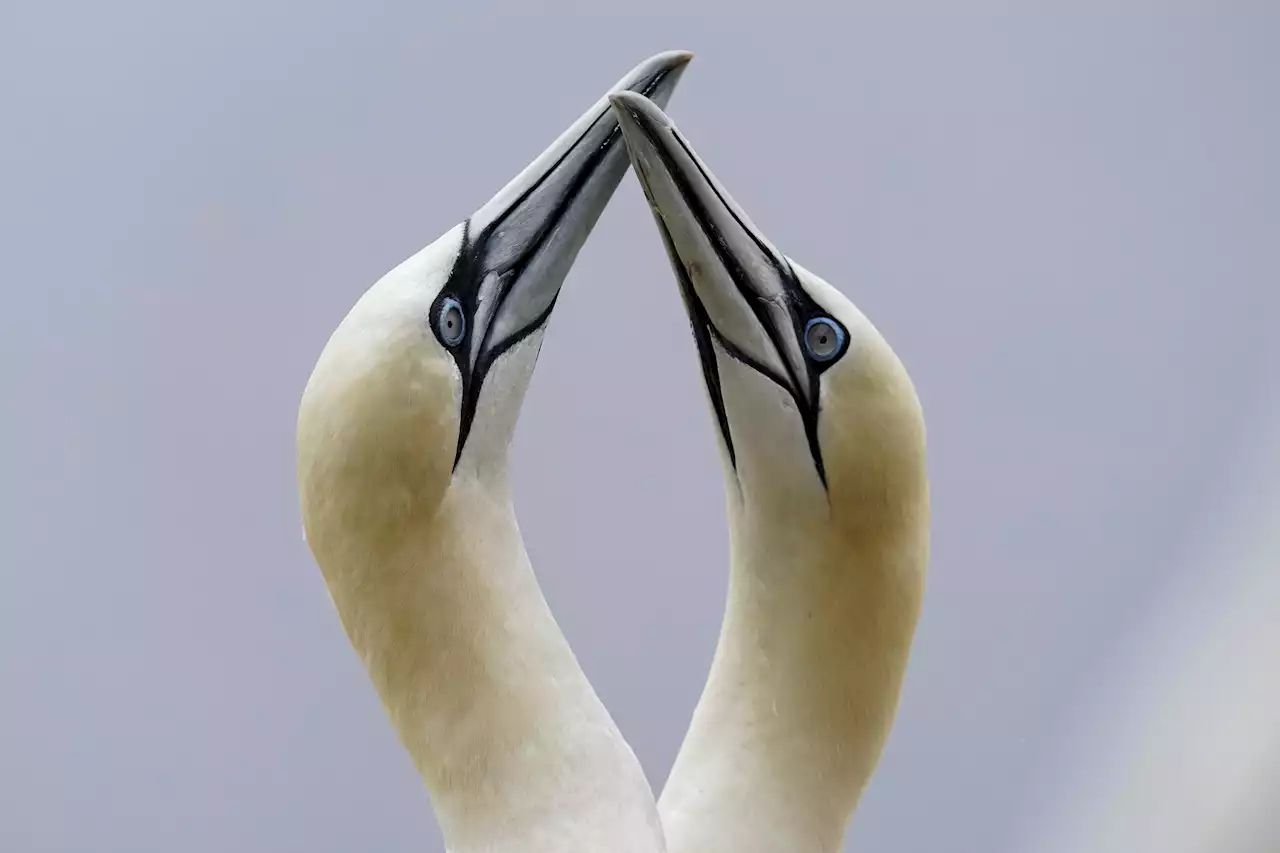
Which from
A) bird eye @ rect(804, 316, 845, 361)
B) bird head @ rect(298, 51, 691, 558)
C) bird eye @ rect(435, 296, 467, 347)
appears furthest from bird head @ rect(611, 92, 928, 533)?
bird eye @ rect(435, 296, 467, 347)

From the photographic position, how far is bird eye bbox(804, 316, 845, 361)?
1657 mm

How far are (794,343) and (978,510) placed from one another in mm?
1239

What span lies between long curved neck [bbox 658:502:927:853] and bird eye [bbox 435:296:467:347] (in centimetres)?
50

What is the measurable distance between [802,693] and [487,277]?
73 cm

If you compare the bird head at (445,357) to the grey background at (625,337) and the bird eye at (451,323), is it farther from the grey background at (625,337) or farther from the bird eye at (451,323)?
the grey background at (625,337)

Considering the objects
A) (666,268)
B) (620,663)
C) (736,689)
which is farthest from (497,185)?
(736,689)

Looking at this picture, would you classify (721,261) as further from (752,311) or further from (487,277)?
(487,277)

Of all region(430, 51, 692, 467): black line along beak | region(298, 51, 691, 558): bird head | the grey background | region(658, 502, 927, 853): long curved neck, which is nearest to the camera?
region(298, 51, 691, 558): bird head

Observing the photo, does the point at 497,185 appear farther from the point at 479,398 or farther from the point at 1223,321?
the point at 1223,321

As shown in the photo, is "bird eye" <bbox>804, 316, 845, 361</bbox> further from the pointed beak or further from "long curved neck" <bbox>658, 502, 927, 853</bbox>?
"long curved neck" <bbox>658, 502, 927, 853</bbox>

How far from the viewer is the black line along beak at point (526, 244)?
Result: 1.58m

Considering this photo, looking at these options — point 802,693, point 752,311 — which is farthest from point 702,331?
point 802,693

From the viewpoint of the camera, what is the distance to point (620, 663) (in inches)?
103

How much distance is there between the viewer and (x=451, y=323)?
1557 mm
